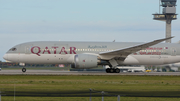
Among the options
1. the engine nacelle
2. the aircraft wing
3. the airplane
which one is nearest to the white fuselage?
the airplane

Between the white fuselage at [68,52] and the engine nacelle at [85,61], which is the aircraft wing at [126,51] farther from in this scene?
the engine nacelle at [85,61]

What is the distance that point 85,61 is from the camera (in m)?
32.7

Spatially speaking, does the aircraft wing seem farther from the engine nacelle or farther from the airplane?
the engine nacelle

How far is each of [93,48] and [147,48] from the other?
6855 mm

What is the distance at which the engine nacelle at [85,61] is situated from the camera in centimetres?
3259

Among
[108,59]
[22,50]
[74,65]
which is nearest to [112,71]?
[108,59]

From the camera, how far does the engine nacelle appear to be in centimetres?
3259

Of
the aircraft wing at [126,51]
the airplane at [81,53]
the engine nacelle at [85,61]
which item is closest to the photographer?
the engine nacelle at [85,61]

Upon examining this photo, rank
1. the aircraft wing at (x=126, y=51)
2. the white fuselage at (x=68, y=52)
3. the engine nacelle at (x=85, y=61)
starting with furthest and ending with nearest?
the white fuselage at (x=68, y=52), the aircraft wing at (x=126, y=51), the engine nacelle at (x=85, y=61)

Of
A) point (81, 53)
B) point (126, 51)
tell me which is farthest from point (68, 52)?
point (126, 51)

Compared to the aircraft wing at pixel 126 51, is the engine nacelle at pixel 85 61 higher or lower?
lower

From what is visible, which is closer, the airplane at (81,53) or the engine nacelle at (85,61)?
the engine nacelle at (85,61)

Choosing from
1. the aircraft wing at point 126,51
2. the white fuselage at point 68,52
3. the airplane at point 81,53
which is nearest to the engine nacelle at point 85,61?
the airplane at point 81,53

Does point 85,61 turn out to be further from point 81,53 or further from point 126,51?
point 126,51
